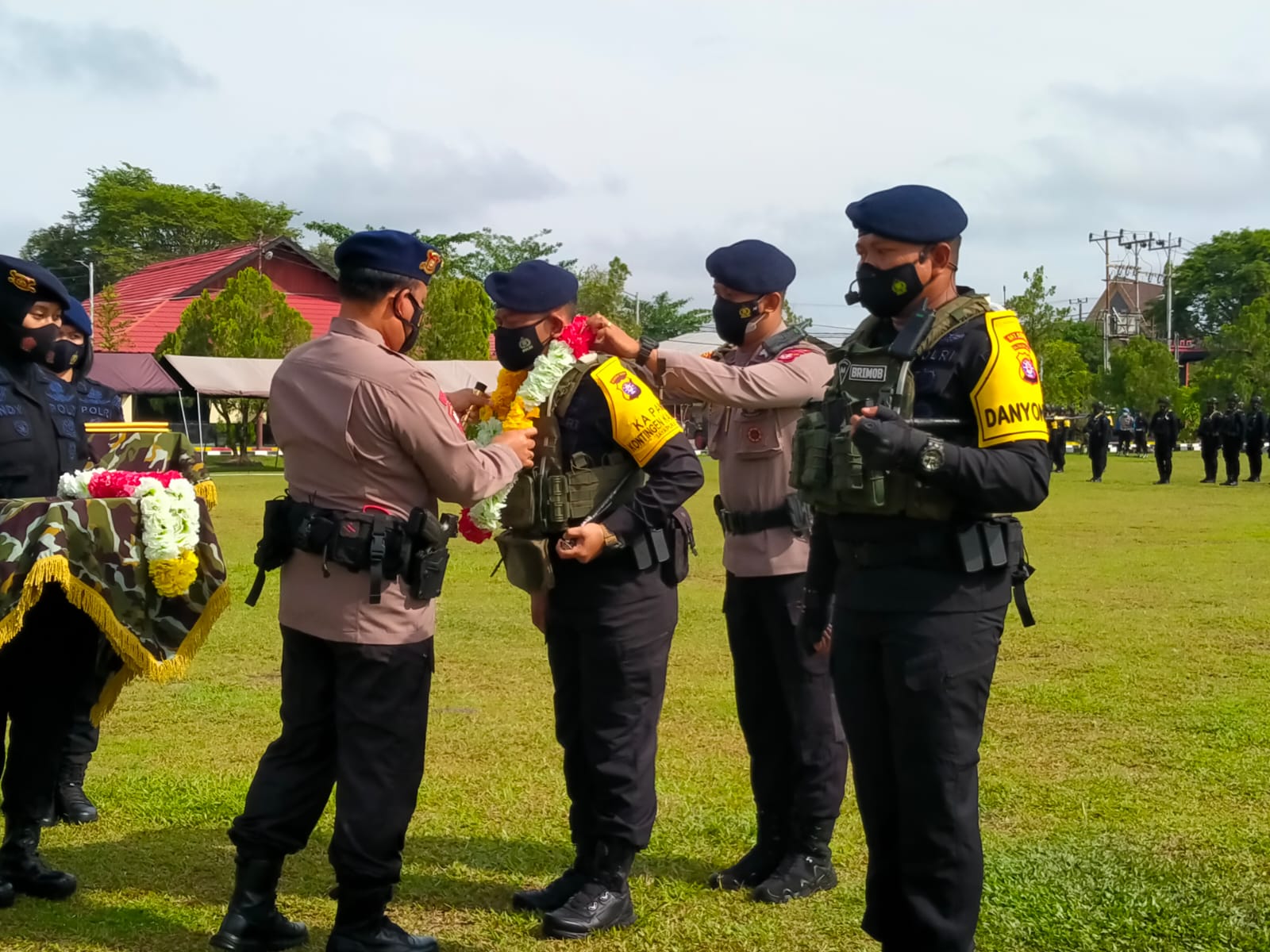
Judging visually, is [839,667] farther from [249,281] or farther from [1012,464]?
[249,281]

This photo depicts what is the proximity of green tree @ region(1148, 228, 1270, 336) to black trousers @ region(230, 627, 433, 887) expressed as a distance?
92.4 m

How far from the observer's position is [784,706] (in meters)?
4.79

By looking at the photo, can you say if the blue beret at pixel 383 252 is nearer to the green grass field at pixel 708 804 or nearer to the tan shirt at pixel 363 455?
the tan shirt at pixel 363 455

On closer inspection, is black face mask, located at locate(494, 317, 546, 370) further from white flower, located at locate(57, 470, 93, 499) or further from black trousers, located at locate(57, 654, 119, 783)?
black trousers, located at locate(57, 654, 119, 783)

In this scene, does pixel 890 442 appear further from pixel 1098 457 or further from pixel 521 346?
pixel 1098 457

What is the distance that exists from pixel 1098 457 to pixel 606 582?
27.9m

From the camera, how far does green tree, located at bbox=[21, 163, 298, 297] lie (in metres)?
66.4

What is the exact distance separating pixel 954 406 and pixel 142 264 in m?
68.4

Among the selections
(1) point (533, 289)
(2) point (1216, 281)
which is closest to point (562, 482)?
(1) point (533, 289)

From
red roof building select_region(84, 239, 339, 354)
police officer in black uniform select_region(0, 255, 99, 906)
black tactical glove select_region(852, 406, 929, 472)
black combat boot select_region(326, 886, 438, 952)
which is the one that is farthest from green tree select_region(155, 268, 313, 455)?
black tactical glove select_region(852, 406, 929, 472)

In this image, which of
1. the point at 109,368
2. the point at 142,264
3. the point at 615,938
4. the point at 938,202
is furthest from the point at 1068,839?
the point at 142,264

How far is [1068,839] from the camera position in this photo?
5.02 m

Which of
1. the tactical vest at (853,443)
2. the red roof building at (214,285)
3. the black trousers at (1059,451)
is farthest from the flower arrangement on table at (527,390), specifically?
the red roof building at (214,285)

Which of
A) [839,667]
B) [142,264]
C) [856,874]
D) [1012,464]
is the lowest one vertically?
[856,874]
